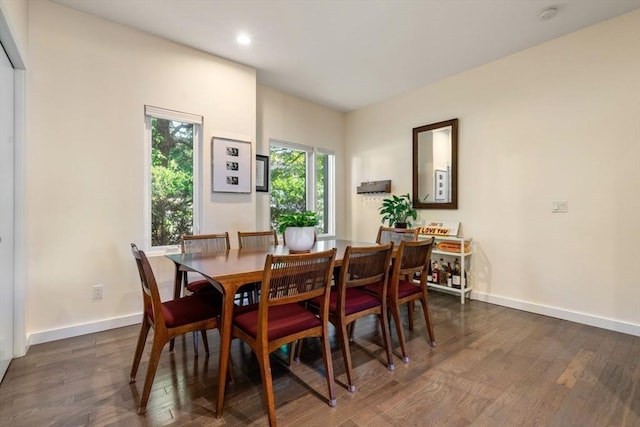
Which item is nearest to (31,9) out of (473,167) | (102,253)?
(102,253)

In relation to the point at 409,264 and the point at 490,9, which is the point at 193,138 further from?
the point at 490,9

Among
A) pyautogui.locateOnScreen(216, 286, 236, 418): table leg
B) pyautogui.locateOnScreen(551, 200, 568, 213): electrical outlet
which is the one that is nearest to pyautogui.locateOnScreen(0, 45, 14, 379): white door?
pyautogui.locateOnScreen(216, 286, 236, 418): table leg

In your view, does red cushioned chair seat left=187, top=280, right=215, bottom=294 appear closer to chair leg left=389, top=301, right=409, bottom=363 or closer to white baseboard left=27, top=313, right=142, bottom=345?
white baseboard left=27, top=313, right=142, bottom=345

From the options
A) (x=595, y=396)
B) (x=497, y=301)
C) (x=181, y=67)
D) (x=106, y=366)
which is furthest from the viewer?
(x=497, y=301)

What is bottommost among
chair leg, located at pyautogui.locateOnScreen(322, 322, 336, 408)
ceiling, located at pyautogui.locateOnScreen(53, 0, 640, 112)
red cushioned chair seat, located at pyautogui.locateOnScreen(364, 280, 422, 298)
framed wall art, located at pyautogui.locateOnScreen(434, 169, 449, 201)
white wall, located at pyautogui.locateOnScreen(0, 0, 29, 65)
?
chair leg, located at pyautogui.locateOnScreen(322, 322, 336, 408)

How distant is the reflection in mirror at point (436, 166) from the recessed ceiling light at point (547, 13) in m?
1.26

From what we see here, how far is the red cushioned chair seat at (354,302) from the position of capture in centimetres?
190

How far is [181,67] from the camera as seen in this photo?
308cm

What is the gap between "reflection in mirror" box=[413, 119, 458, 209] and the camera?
3.77m

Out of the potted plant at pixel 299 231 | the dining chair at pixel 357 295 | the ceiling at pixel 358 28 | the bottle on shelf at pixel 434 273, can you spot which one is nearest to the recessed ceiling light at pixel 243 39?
the ceiling at pixel 358 28

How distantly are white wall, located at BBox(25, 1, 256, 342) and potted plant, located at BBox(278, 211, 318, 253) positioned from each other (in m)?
1.50

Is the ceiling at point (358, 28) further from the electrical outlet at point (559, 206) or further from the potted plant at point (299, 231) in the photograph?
the potted plant at point (299, 231)

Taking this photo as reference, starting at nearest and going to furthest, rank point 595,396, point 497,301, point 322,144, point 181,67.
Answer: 1. point 595,396
2. point 181,67
3. point 497,301
4. point 322,144

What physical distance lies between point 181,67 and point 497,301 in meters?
4.26
